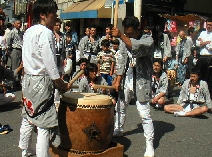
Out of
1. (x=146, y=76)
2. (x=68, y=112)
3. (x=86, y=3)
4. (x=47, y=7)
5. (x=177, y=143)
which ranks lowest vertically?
(x=177, y=143)

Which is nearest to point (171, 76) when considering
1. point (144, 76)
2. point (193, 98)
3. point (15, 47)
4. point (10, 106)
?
point (193, 98)

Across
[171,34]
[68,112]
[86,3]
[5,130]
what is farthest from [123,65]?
[86,3]

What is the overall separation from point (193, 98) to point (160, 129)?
1.49 meters

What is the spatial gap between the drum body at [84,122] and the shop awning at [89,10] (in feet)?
35.0

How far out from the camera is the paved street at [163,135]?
451 centimetres

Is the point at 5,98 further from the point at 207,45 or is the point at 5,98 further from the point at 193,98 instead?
the point at 207,45

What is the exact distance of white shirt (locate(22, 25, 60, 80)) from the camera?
3154 millimetres

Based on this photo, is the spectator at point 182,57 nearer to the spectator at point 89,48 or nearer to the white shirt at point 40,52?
the spectator at point 89,48

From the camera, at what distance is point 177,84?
33.5 ft

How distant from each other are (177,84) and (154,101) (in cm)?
338

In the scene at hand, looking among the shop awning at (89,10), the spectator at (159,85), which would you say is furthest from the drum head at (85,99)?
the shop awning at (89,10)

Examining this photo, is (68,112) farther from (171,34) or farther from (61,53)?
(171,34)

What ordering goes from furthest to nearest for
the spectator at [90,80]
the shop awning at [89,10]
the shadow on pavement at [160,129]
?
1. the shop awning at [89,10]
2. the spectator at [90,80]
3. the shadow on pavement at [160,129]

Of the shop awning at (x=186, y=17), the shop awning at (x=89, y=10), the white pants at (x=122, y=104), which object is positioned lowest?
the white pants at (x=122, y=104)
